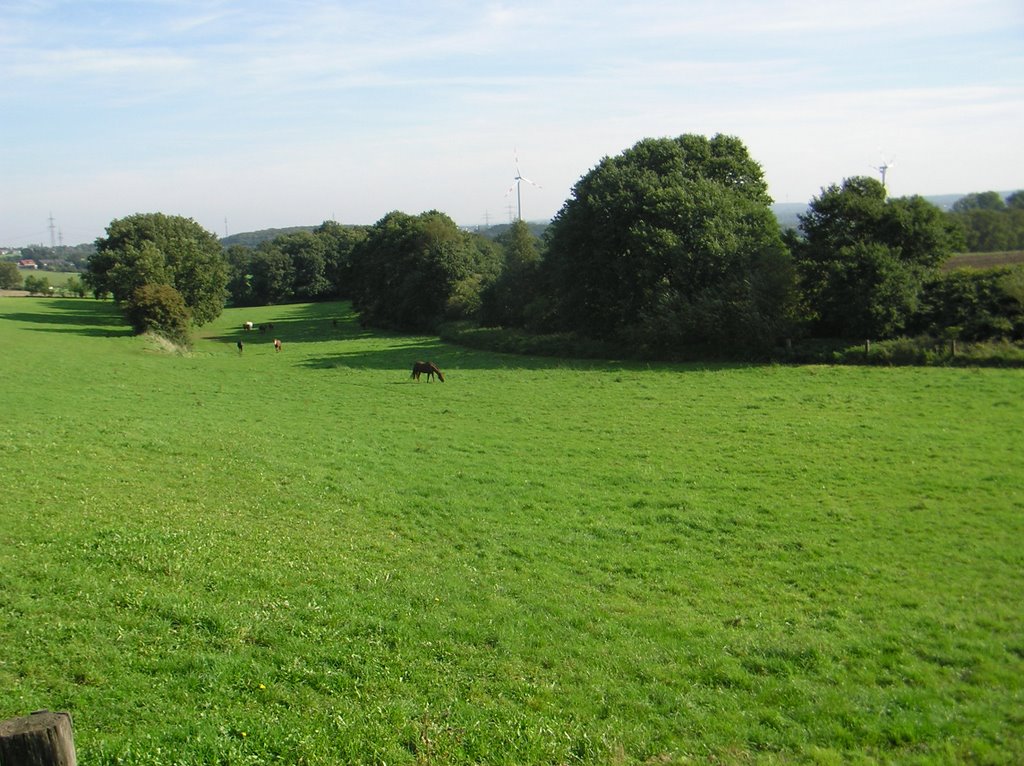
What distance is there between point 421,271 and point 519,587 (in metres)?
62.9

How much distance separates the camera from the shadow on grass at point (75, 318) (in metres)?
56.5

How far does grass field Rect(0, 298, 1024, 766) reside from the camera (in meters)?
7.17

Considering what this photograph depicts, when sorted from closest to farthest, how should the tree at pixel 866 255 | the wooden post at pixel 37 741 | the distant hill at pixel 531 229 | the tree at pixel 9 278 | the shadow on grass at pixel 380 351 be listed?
the wooden post at pixel 37 741
the tree at pixel 866 255
the shadow on grass at pixel 380 351
the distant hill at pixel 531 229
the tree at pixel 9 278

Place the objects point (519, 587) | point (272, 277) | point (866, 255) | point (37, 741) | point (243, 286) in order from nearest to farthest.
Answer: point (37, 741)
point (519, 587)
point (866, 255)
point (272, 277)
point (243, 286)

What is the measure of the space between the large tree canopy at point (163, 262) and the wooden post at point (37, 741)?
58229 millimetres

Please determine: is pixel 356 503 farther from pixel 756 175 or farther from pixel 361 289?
pixel 361 289

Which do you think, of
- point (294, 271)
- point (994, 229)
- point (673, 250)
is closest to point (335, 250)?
point (294, 271)

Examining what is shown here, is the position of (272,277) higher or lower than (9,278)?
lower

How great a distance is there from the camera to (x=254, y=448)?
1994 centimetres

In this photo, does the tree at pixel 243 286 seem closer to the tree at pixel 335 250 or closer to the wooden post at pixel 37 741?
the tree at pixel 335 250

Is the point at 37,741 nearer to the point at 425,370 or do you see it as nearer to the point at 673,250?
the point at 425,370

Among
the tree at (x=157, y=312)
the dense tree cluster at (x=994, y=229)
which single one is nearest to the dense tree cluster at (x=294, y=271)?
the tree at (x=157, y=312)

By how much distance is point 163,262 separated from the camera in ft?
197

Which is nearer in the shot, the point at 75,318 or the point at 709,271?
the point at 709,271
